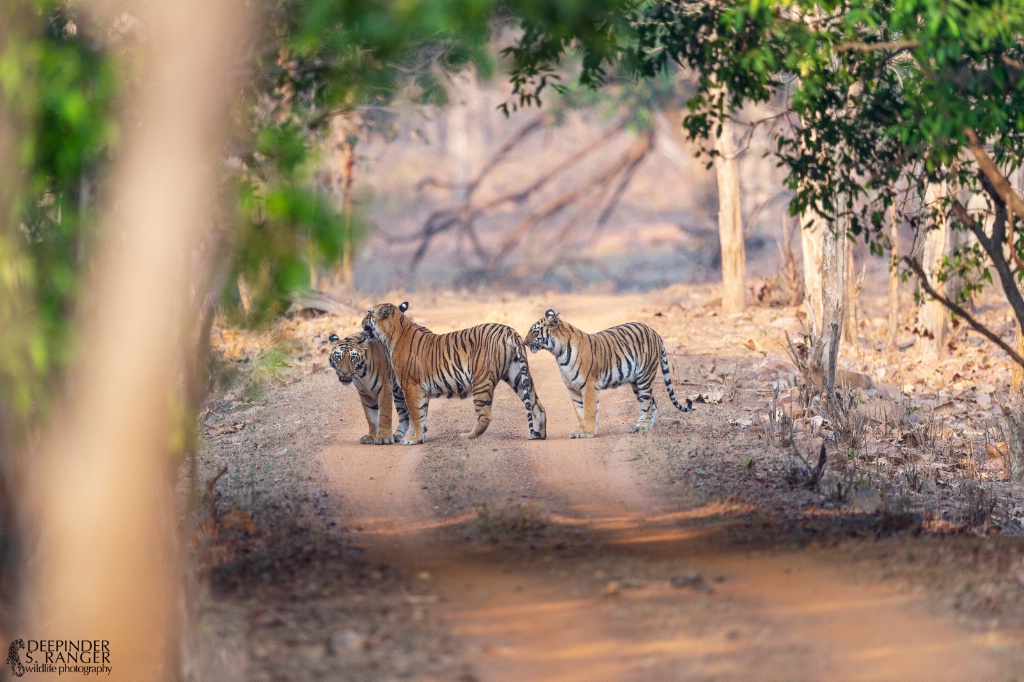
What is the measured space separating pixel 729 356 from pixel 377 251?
930 inches

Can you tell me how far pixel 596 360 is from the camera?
37.0 ft

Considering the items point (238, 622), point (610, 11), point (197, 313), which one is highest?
point (610, 11)

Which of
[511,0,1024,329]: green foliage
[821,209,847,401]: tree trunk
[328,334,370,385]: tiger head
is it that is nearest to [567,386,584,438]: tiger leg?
[328,334,370,385]: tiger head

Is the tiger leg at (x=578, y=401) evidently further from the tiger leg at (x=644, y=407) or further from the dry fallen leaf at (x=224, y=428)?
the dry fallen leaf at (x=224, y=428)

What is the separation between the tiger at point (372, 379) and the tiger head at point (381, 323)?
67mm

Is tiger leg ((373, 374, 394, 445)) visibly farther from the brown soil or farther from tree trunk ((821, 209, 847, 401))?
tree trunk ((821, 209, 847, 401))

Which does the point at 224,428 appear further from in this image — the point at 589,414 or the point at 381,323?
the point at 589,414

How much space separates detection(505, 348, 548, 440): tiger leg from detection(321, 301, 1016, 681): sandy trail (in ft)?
3.55

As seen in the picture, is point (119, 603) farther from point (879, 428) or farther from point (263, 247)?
point (879, 428)

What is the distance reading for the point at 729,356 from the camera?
15734 millimetres

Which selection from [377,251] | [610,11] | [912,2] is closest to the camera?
[912,2]

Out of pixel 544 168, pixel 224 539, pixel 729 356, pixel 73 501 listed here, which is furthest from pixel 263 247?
pixel 544 168

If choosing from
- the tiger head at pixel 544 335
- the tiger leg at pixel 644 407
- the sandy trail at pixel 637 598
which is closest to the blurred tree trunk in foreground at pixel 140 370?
the sandy trail at pixel 637 598

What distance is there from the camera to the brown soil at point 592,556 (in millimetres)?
5734
